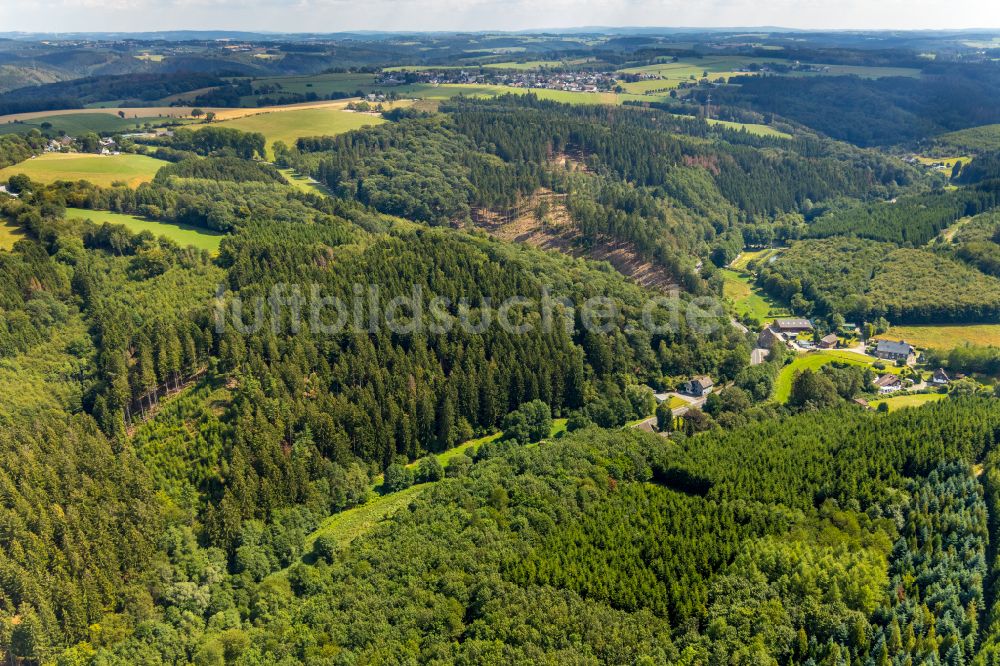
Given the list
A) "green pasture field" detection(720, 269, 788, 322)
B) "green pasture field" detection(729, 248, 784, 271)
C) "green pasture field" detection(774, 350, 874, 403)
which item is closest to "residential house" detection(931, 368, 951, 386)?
"green pasture field" detection(774, 350, 874, 403)

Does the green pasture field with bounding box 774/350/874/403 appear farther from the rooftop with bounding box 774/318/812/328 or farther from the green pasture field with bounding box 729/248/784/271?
the green pasture field with bounding box 729/248/784/271

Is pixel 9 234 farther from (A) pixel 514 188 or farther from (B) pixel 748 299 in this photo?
(B) pixel 748 299

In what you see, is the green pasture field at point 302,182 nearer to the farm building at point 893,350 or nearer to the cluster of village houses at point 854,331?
the cluster of village houses at point 854,331

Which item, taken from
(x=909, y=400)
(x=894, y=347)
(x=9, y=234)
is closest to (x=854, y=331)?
(x=894, y=347)

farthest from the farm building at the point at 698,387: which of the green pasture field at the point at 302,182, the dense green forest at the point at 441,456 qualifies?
the green pasture field at the point at 302,182

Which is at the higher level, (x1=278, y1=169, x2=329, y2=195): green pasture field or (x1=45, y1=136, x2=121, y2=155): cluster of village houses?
(x1=45, y1=136, x2=121, y2=155): cluster of village houses

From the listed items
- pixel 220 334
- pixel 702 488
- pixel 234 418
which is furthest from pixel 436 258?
pixel 702 488
